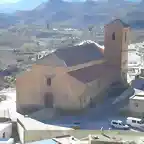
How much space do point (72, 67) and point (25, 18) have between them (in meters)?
134

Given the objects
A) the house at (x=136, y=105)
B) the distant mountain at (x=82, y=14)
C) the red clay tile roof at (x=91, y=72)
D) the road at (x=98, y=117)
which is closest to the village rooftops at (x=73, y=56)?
the red clay tile roof at (x=91, y=72)

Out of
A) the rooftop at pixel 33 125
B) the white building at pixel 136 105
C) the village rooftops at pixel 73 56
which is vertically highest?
the village rooftops at pixel 73 56

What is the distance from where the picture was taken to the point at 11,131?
1848 cm

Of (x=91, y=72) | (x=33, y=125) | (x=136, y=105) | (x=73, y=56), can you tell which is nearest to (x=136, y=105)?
(x=136, y=105)

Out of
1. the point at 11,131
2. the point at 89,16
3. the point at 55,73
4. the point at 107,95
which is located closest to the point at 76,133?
the point at 11,131

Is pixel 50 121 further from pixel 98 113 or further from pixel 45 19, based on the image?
pixel 45 19

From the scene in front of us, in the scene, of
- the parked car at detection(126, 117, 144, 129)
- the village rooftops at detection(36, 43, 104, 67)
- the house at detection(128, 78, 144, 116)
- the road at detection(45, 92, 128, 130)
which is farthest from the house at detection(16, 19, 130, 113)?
the parked car at detection(126, 117, 144, 129)

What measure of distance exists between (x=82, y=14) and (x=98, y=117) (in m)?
120

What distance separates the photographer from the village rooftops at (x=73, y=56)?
21.1 m

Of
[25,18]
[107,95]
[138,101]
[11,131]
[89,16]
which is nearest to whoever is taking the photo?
[11,131]

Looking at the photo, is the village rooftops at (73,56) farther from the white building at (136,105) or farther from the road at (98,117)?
A: the white building at (136,105)

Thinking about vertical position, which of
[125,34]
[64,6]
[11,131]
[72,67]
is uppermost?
[64,6]

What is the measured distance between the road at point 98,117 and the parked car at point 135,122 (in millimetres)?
968

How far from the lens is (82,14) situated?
138 meters
